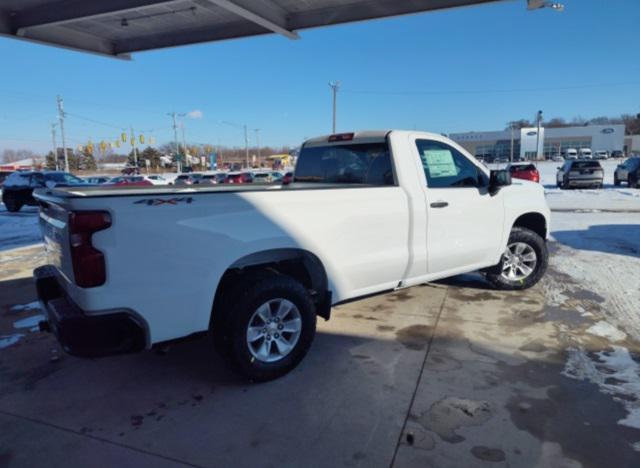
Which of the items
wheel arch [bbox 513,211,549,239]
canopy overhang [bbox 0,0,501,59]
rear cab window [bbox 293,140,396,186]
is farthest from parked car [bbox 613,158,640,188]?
rear cab window [bbox 293,140,396,186]

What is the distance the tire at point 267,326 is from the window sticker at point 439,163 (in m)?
1.98

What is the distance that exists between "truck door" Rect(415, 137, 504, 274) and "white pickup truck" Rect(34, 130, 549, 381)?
2 cm

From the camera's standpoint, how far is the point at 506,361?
391 cm

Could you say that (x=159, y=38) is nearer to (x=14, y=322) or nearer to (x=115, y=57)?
(x=115, y=57)

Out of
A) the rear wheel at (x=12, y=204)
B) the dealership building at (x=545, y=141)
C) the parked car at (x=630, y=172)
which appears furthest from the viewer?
the dealership building at (x=545, y=141)

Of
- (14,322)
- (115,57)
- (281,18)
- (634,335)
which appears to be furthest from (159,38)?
(634,335)

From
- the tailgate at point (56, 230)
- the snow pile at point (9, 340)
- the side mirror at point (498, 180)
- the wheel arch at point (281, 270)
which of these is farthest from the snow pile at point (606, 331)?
the snow pile at point (9, 340)

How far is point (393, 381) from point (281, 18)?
23.4 feet

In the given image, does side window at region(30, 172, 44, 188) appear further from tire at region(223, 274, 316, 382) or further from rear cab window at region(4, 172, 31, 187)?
tire at region(223, 274, 316, 382)

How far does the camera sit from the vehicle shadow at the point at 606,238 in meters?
8.20

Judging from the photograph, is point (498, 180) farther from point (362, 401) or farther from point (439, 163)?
point (362, 401)

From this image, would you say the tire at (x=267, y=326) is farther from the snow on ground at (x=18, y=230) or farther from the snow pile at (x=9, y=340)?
the snow on ground at (x=18, y=230)

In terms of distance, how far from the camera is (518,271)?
19.4 feet

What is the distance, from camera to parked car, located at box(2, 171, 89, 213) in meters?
18.8
